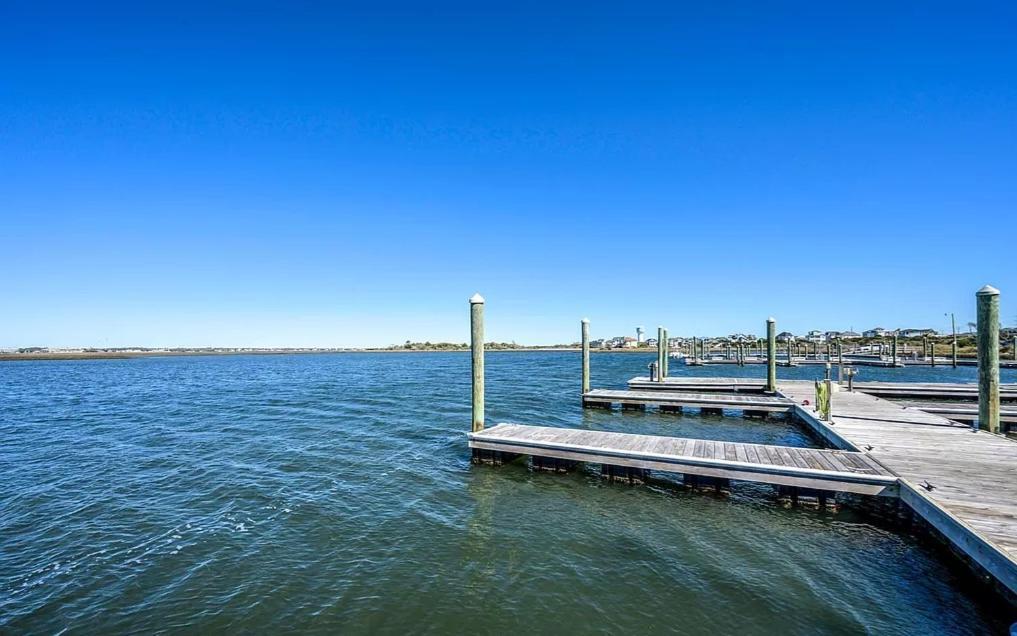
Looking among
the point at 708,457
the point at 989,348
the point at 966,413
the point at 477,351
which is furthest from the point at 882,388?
the point at 477,351

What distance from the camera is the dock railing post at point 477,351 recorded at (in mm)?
13039

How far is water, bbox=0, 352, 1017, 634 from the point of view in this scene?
5969mm

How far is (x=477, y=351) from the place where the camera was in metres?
13.3

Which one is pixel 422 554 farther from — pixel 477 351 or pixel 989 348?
pixel 989 348

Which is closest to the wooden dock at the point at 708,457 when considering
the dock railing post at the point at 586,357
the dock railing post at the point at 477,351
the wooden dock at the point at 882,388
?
the dock railing post at the point at 477,351

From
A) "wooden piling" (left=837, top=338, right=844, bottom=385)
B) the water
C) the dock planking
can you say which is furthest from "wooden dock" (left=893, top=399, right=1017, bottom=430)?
the water

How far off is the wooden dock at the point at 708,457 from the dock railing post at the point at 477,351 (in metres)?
0.45

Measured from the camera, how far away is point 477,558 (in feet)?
24.8

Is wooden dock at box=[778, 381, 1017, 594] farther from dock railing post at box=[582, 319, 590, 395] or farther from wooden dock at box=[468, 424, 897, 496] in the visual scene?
dock railing post at box=[582, 319, 590, 395]

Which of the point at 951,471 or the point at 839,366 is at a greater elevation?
the point at 839,366

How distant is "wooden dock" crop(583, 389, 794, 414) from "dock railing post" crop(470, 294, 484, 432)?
36.3 ft

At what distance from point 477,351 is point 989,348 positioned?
12846 mm

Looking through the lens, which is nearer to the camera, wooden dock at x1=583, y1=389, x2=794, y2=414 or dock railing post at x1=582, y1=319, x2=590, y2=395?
wooden dock at x1=583, y1=389, x2=794, y2=414

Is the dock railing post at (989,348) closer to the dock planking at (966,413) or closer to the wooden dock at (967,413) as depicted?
the wooden dock at (967,413)
